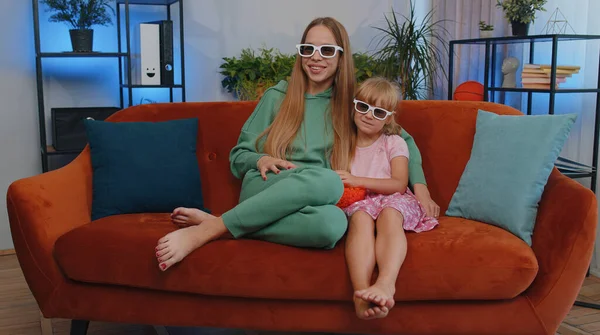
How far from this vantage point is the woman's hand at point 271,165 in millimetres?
2344

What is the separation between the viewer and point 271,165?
7.72 feet

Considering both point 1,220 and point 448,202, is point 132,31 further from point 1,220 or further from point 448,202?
point 448,202

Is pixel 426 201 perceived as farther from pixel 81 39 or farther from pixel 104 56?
pixel 81 39

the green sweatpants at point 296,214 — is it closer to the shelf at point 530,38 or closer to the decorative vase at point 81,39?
the shelf at point 530,38

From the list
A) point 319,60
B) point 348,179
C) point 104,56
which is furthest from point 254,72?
point 348,179

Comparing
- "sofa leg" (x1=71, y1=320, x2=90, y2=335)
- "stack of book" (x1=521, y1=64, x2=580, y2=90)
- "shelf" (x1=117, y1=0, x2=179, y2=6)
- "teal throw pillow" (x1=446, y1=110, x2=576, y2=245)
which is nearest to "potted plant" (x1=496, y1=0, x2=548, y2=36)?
"stack of book" (x1=521, y1=64, x2=580, y2=90)

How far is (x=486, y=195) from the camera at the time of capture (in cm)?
234

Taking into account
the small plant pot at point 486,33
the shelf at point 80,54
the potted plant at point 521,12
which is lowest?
the shelf at point 80,54

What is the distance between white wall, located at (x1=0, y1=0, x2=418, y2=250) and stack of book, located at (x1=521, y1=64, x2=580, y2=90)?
4.84 feet

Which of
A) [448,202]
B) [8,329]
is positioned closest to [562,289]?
[448,202]

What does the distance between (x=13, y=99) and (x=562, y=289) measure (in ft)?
9.43

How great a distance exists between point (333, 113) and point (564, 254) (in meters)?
0.94

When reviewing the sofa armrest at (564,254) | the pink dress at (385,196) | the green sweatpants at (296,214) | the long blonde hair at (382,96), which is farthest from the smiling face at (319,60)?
the sofa armrest at (564,254)

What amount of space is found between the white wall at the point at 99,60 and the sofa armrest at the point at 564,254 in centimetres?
244
